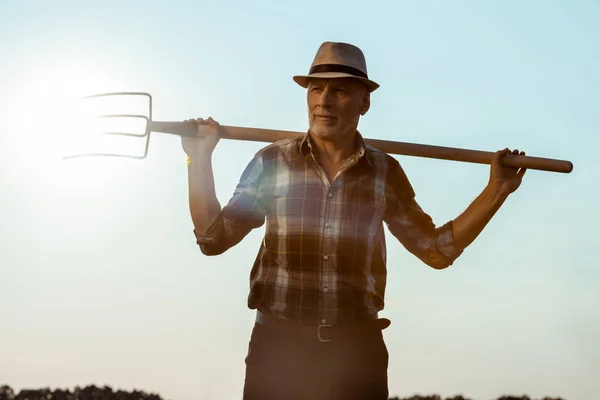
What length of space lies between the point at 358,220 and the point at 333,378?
3.32 ft

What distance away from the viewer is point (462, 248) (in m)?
6.50

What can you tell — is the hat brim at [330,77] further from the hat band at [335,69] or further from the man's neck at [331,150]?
the man's neck at [331,150]

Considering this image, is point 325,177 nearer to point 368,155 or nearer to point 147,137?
point 368,155

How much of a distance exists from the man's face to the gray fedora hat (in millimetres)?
59

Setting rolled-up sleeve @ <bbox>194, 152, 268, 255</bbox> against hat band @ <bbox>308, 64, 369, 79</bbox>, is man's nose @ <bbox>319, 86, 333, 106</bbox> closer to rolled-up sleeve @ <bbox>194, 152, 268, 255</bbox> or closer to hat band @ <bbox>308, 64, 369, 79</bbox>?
hat band @ <bbox>308, 64, 369, 79</bbox>

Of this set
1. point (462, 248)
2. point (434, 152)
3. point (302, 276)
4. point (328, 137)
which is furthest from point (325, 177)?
point (434, 152)

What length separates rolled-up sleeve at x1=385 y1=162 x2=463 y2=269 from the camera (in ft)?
21.2

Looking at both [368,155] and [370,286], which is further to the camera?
[368,155]

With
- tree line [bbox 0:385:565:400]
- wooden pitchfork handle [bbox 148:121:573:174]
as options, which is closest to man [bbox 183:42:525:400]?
wooden pitchfork handle [bbox 148:121:573:174]

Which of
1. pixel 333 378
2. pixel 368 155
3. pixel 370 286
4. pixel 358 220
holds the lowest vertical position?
pixel 333 378

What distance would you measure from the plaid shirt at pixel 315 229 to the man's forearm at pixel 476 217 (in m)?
0.10

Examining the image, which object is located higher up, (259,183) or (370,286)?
(259,183)

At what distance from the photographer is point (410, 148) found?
743 cm

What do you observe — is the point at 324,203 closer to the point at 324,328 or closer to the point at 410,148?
the point at 324,328
